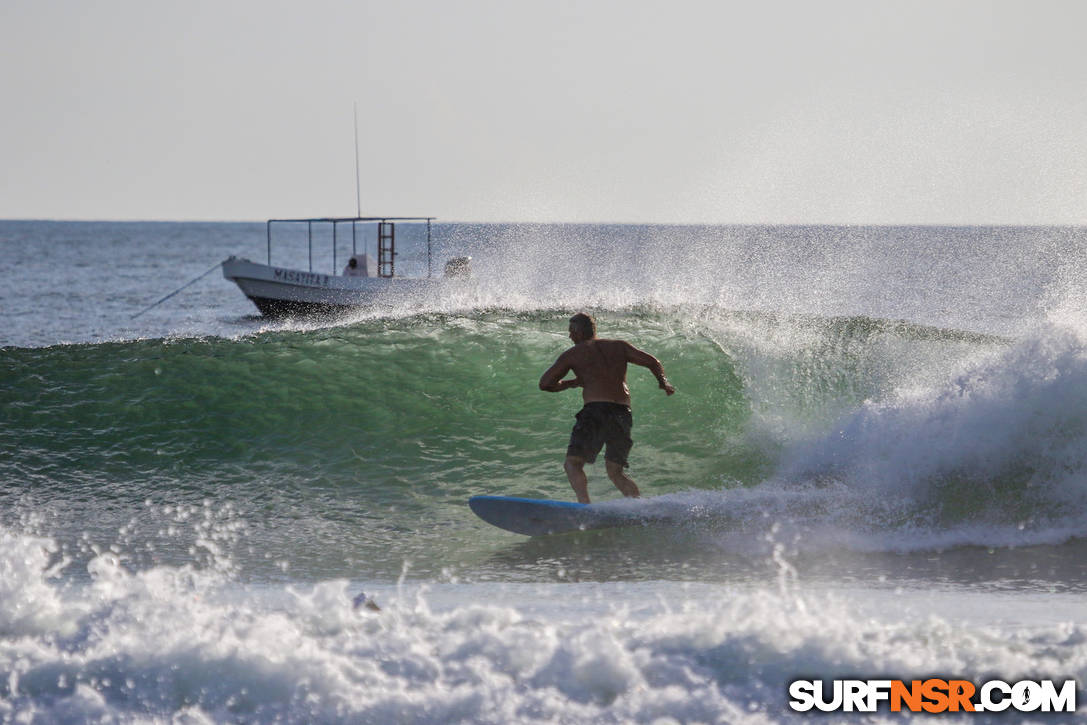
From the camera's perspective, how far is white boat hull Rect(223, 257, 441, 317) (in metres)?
26.9

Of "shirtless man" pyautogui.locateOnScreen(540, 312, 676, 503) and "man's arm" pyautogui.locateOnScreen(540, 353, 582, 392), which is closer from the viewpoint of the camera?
"man's arm" pyautogui.locateOnScreen(540, 353, 582, 392)

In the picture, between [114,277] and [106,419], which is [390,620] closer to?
[106,419]

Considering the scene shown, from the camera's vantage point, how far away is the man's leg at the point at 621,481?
7855 mm

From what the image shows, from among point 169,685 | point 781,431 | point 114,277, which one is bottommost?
point 169,685

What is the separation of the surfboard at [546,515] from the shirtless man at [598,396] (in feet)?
0.81

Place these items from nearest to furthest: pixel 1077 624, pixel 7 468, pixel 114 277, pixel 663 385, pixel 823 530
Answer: pixel 1077 624, pixel 823 530, pixel 663 385, pixel 7 468, pixel 114 277

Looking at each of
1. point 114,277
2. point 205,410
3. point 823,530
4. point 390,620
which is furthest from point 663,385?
point 114,277

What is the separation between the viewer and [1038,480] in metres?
7.93

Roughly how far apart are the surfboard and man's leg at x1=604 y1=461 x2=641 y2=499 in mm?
372

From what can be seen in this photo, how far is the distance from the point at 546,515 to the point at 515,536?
347mm

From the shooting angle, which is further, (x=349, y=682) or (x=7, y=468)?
(x=7, y=468)

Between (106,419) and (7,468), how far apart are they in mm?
1313

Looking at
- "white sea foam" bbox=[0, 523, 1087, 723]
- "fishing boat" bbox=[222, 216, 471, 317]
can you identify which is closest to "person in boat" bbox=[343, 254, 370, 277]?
"fishing boat" bbox=[222, 216, 471, 317]

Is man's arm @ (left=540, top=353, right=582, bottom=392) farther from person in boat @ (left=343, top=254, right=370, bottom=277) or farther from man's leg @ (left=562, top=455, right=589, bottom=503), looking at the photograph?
person in boat @ (left=343, top=254, right=370, bottom=277)
